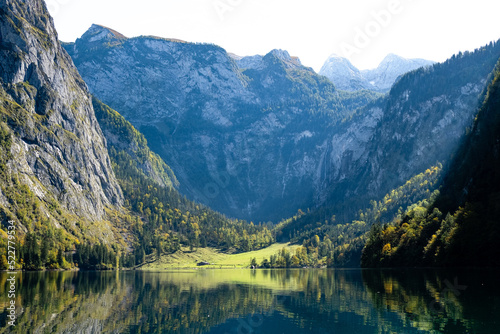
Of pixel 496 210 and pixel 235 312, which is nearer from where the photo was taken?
pixel 235 312

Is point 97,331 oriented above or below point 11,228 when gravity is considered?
below

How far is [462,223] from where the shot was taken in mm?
106500

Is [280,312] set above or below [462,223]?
below

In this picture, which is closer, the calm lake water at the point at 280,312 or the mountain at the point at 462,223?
the calm lake water at the point at 280,312

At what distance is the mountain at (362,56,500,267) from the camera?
97.9 metres

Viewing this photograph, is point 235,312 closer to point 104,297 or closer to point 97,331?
point 97,331

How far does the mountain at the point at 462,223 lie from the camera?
9788 cm

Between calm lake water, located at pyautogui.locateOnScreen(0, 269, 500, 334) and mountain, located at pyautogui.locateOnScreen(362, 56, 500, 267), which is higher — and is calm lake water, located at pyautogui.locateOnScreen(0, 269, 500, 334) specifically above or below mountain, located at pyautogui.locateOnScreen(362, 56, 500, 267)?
below

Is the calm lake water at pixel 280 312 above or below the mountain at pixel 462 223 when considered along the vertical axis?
below

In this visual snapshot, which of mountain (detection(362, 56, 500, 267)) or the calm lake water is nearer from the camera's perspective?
the calm lake water

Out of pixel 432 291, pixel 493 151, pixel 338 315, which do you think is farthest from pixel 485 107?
pixel 338 315

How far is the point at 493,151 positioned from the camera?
399 feet

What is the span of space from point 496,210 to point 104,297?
8986cm

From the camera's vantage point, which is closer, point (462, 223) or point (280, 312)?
point (280, 312)
